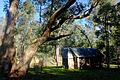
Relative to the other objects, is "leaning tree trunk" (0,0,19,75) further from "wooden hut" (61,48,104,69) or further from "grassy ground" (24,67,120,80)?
"wooden hut" (61,48,104,69)

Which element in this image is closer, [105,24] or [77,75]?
[77,75]

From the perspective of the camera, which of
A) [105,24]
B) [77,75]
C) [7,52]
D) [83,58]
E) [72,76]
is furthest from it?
[83,58]

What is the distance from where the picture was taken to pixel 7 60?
15219mm

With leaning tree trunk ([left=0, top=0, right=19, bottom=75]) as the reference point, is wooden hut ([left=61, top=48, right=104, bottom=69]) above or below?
above

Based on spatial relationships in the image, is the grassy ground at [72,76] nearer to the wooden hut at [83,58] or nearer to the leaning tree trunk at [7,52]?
the leaning tree trunk at [7,52]

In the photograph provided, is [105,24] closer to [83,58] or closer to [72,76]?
[83,58]

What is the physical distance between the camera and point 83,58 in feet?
216

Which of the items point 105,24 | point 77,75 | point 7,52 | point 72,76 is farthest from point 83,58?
point 7,52

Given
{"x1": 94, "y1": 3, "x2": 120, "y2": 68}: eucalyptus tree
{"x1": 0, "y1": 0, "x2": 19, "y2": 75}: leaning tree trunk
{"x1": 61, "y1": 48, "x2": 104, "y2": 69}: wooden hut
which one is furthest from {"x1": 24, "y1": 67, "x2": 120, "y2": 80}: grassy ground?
{"x1": 61, "y1": 48, "x2": 104, "y2": 69}: wooden hut

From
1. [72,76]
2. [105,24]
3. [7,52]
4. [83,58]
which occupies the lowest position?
[72,76]

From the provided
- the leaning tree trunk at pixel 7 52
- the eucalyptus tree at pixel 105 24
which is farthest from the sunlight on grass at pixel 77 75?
the eucalyptus tree at pixel 105 24

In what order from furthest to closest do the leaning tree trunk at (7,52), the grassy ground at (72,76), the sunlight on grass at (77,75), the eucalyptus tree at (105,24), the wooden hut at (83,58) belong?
the wooden hut at (83,58)
the eucalyptus tree at (105,24)
the sunlight on grass at (77,75)
the grassy ground at (72,76)
the leaning tree trunk at (7,52)

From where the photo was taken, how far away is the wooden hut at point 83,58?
65.0 metres

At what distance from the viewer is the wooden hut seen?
65.0 m
